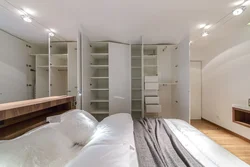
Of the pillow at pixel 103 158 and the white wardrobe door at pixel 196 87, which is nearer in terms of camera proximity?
the pillow at pixel 103 158

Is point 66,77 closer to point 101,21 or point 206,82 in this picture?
point 101,21

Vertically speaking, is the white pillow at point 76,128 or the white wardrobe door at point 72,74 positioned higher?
the white wardrobe door at point 72,74

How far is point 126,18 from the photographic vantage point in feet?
8.07

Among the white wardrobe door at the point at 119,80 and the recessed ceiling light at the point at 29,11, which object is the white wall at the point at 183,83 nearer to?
the white wardrobe door at the point at 119,80

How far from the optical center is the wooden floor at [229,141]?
7.88 ft

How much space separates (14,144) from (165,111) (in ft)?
12.5

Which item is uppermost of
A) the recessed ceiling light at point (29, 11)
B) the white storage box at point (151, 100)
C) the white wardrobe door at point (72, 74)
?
the recessed ceiling light at point (29, 11)

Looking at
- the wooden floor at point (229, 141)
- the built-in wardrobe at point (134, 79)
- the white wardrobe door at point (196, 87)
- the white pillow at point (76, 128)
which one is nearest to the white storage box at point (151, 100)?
the built-in wardrobe at point (134, 79)

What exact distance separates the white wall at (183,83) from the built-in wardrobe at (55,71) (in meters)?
2.54

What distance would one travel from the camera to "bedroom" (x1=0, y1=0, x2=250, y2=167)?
1.16 meters

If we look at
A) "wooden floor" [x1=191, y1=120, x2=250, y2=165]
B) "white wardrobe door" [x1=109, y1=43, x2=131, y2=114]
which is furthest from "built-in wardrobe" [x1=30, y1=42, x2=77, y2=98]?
"wooden floor" [x1=191, y1=120, x2=250, y2=165]

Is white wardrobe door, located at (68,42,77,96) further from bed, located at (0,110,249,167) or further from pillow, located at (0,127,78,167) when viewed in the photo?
pillow, located at (0,127,78,167)

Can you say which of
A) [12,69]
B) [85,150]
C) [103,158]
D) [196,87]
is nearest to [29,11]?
[12,69]

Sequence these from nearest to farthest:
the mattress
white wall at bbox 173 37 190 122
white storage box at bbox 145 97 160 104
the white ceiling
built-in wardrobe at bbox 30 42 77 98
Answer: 1. the mattress
2. the white ceiling
3. built-in wardrobe at bbox 30 42 77 98
4. white wall at bbox 173 37 190 122
5. white storage box at bbox 145 97 160 104
